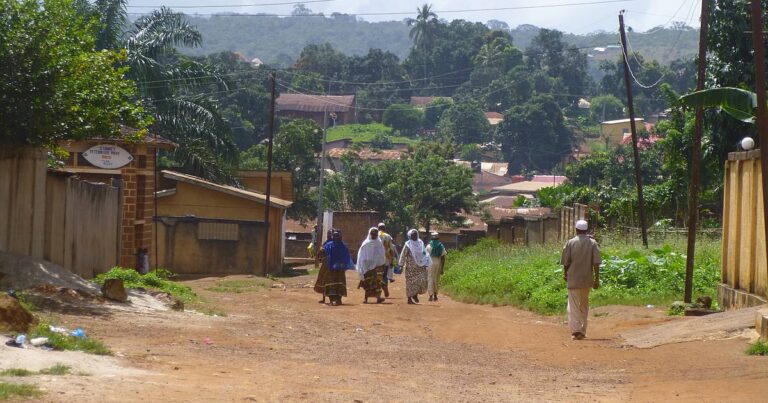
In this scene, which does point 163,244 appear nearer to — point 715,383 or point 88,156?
point 88,156

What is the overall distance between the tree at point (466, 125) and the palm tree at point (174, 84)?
55193 millimetres

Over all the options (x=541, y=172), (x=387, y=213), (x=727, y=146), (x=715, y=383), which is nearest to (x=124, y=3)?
(x=387, y=213)

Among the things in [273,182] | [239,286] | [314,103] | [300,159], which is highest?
[314,103]

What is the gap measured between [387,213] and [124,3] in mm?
19817

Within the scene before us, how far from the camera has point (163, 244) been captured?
3347 cm

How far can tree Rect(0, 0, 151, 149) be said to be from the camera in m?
15.5

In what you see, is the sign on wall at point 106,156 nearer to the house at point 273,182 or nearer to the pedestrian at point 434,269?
the pedestrian at point 434,269

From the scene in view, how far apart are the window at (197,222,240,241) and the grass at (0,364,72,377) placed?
25.0m

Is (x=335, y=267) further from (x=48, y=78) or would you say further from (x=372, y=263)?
(x=48, y=78)

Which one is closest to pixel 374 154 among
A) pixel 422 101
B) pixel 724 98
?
pixel 422 101

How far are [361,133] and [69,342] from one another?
299 ft

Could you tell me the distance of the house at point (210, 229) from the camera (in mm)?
33750

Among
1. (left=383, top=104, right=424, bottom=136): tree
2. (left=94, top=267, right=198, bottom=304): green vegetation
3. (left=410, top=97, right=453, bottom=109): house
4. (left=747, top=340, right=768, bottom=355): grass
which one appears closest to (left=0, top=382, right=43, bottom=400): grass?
(left=747, top=340, right=768, bottom=355): grass

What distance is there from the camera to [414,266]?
919 inches
